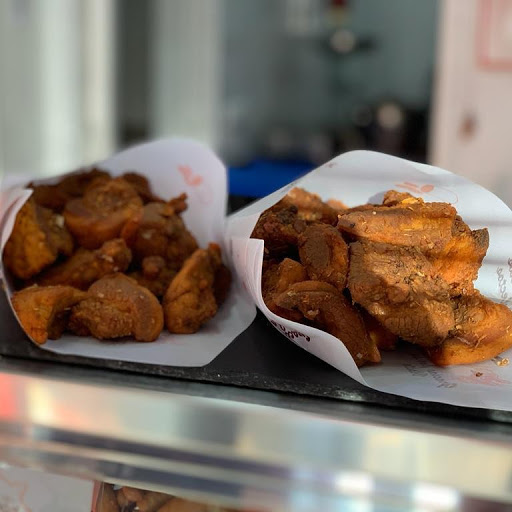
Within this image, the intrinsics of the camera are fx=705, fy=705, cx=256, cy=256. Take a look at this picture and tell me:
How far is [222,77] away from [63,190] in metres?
3.01

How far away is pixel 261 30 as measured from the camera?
3895 millimetres

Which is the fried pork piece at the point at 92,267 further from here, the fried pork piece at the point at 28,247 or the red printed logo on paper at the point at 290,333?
the red printed logo on paper at the point at 290,333

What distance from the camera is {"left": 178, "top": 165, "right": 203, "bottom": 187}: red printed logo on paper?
3.40 ft

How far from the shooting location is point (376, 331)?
711 millimetres

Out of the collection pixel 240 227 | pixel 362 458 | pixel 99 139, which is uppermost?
pixel 240 227

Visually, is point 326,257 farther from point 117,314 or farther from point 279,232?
point 117,314

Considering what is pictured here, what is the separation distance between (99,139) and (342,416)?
3372 mm

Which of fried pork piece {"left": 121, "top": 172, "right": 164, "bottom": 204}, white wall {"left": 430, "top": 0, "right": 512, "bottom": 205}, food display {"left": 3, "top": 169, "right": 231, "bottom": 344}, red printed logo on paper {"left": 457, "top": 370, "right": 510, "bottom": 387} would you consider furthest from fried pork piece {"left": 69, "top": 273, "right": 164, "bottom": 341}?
white wall {"left": 430, "top": 0, "right": 512, "bottom": 205}

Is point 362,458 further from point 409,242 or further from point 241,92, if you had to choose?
point 241,92

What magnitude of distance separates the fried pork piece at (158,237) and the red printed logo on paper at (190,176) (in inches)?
4.9

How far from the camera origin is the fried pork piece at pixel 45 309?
0.74m

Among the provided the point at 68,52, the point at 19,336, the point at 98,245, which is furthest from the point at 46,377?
the point at 68,52

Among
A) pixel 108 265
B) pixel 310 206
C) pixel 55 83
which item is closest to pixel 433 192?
pixel 310 206

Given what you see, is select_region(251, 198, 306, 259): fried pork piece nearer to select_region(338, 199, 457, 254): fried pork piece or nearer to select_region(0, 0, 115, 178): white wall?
select_region(338, 199, 457, 254): fried pork piece
